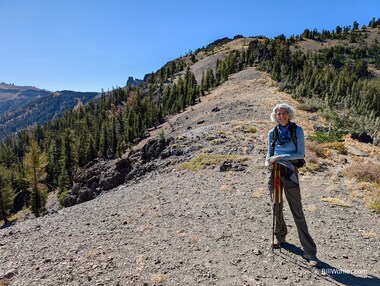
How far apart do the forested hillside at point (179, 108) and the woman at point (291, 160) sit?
21.0 metres

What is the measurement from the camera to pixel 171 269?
6.72 meters

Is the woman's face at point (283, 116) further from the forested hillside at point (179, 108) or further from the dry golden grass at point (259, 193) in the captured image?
the forested hillside at point (179, 108)

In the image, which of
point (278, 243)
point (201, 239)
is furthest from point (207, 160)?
point (278, 243)

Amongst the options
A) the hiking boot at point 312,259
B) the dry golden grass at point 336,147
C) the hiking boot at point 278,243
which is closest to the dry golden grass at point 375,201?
the hiking boot at point 278,243

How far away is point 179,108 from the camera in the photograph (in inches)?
2835

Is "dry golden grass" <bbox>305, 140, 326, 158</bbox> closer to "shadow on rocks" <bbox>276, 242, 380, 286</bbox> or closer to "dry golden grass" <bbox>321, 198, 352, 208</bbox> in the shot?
"dry golden grass" <bbox>321, 198, 352, 208</bbox>

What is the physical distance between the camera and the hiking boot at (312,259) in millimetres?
6230

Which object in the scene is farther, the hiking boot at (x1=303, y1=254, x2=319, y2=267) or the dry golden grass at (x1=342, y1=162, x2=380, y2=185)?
the dry golden grass at (x1=342, y1=162, x2=380, y2=185)

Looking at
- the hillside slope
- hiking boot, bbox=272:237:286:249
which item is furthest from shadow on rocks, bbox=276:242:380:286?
hiking boot, bbox=272:237:286:249

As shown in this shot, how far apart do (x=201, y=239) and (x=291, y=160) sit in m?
3.42

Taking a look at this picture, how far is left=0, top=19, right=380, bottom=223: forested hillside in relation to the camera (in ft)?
140

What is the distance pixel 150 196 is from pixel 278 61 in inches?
2872

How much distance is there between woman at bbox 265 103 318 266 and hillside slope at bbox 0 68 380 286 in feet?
1.72

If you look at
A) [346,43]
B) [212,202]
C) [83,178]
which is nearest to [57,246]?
[212,202]
